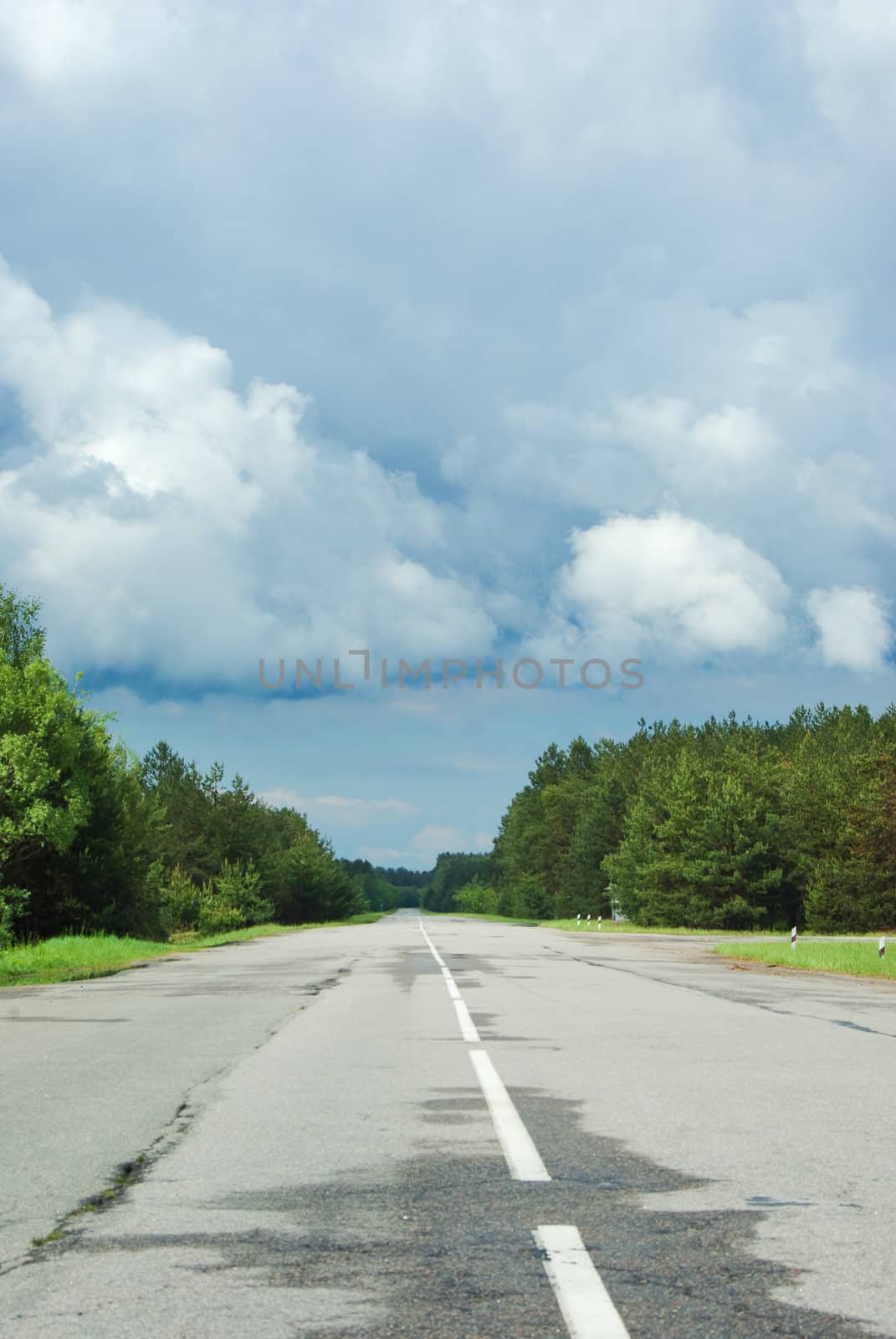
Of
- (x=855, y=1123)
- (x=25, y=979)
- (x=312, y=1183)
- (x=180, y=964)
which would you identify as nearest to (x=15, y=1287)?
(x=312, y=1183)

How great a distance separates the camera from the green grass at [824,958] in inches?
1050

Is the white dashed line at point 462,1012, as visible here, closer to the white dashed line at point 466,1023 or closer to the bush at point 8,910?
the white dashed line at point 466,1023

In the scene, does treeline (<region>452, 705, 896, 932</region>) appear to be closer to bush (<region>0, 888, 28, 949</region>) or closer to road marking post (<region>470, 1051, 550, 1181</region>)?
bush (<region>0, 888, 28, 949</region>)

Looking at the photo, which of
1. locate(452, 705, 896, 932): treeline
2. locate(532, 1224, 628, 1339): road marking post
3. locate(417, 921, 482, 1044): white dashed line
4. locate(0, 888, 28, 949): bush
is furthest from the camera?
locate(452, 705, 896, 932): treeline

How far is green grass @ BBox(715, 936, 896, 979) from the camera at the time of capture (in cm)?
2668

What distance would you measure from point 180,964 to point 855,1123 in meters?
23.4

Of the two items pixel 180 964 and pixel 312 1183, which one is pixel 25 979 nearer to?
pixel 180 964

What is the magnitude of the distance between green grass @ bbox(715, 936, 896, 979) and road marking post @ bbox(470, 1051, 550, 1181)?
1846 cm

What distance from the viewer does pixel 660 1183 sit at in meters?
5.77

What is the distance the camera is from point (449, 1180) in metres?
5.84

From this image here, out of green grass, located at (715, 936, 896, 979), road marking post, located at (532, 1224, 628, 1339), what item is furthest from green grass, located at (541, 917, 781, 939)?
road marking post, located at (532, 1224, 628, 1339)

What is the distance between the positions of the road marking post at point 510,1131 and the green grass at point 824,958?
1846 cm

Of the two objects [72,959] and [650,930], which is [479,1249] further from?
[650,930]

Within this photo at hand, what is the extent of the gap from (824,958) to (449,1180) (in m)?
26.1
